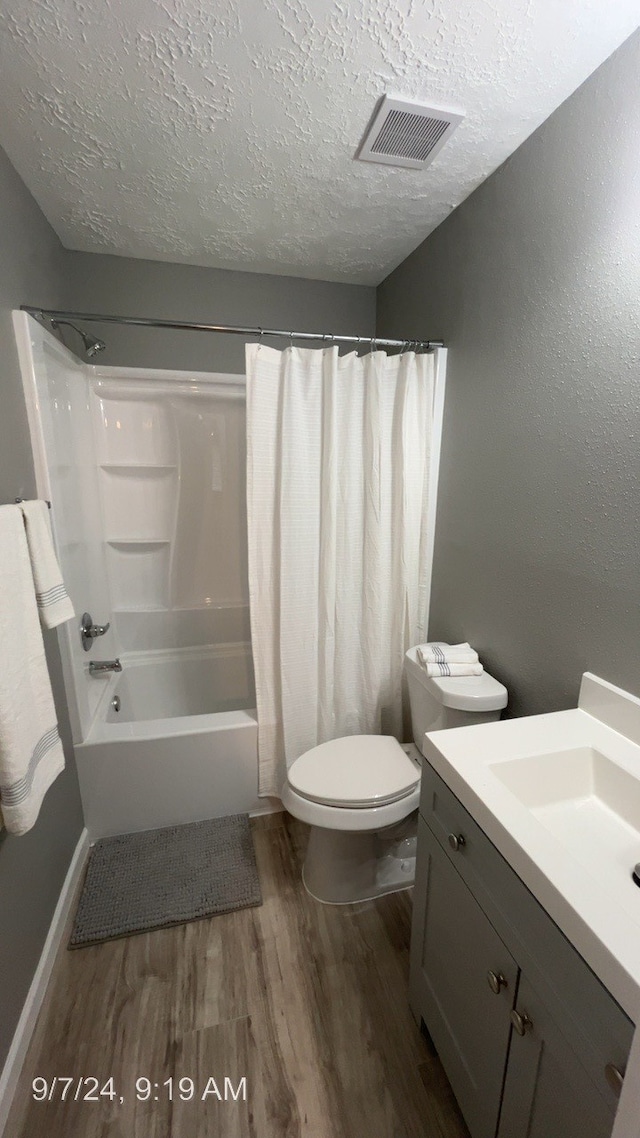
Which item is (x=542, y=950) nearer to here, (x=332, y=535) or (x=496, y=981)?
(x=496, y=981)

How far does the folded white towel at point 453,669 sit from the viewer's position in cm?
149

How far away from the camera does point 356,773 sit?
1.53 metres

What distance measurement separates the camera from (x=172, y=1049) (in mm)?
1189

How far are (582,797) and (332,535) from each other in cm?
112

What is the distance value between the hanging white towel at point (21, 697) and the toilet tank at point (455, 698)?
110 centimetres

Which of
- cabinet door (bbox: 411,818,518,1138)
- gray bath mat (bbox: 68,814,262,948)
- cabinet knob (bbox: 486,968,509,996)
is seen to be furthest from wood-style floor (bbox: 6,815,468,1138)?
cabinet knob (bbox: 486,968,509,996)

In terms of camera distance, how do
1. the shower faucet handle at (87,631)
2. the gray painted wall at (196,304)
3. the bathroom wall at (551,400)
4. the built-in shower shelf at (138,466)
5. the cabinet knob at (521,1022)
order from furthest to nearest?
the built-in shower shelf at (138,466) < the gray painted wall at (196,304) < the shower faucet handle at (87,631) < the bathroom wall at (551,400) < the cabinet knob at (521,1022)

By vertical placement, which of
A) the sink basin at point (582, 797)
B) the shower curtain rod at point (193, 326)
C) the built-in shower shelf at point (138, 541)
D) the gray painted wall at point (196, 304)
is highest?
the gray painted wall at point (196, 304)

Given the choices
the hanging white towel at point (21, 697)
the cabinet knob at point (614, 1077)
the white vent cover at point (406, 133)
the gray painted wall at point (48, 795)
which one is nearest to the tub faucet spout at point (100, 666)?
the gray painted wall at point (48, 795)

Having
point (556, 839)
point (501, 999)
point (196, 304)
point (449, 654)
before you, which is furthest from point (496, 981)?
point (196, 304)

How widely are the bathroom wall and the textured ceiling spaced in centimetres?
14

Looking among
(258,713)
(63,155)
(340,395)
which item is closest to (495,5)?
(340,395)

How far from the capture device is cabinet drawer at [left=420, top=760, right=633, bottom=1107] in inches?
23.2

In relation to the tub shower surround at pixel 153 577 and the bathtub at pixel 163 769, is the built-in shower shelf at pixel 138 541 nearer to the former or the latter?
the tub shower surround at pixel 153 577
